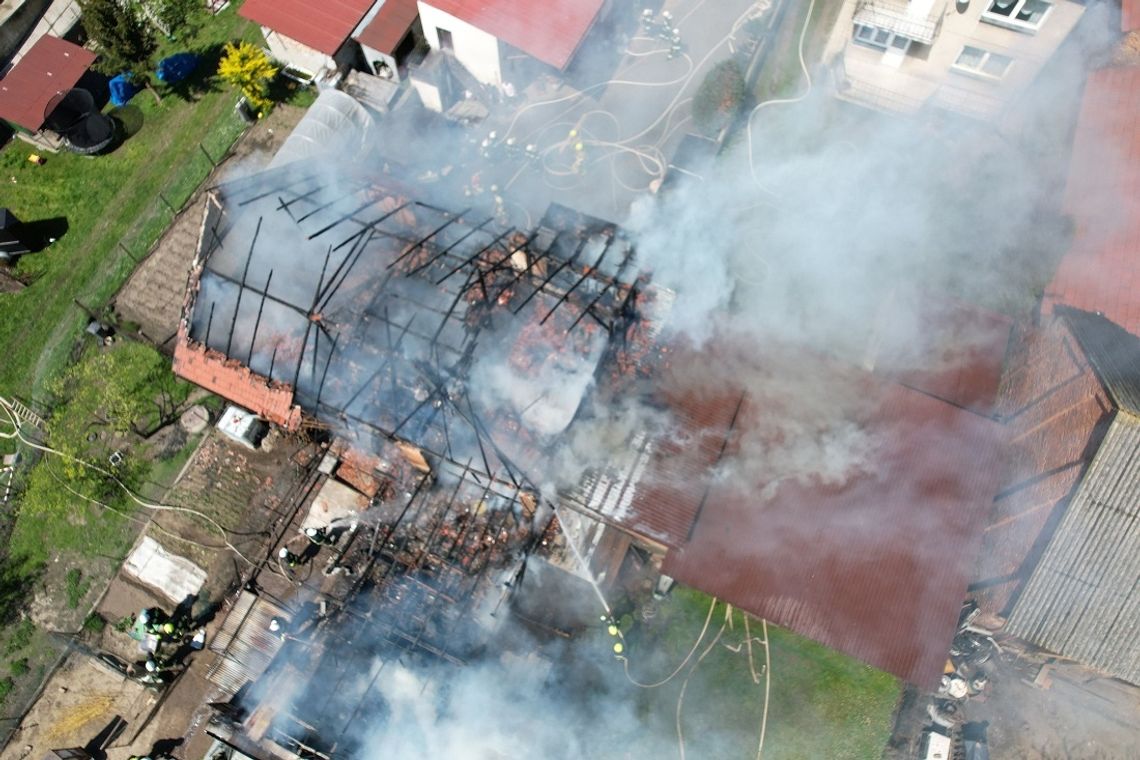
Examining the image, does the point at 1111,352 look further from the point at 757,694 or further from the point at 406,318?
the point at 406,318

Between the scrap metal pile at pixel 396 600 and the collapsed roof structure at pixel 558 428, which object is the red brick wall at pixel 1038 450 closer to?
the collapsed roof structure at pixel 558 428

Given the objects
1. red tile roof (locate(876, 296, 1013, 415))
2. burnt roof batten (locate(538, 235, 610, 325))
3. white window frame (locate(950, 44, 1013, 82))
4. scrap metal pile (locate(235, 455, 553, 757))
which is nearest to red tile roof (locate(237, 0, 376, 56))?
burnt roof batten (locate(538, 235, 610, 325))

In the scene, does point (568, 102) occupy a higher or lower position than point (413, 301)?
higher

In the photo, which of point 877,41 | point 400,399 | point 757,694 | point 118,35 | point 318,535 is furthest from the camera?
point 118,35

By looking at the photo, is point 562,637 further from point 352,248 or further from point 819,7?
point 819,7

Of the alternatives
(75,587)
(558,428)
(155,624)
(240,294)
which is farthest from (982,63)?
(75,587)

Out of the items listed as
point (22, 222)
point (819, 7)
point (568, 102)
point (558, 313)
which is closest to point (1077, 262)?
point (819, 7)

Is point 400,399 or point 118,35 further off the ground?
point 118,35

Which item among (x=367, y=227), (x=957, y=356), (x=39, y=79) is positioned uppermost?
(x=957, y=356)
